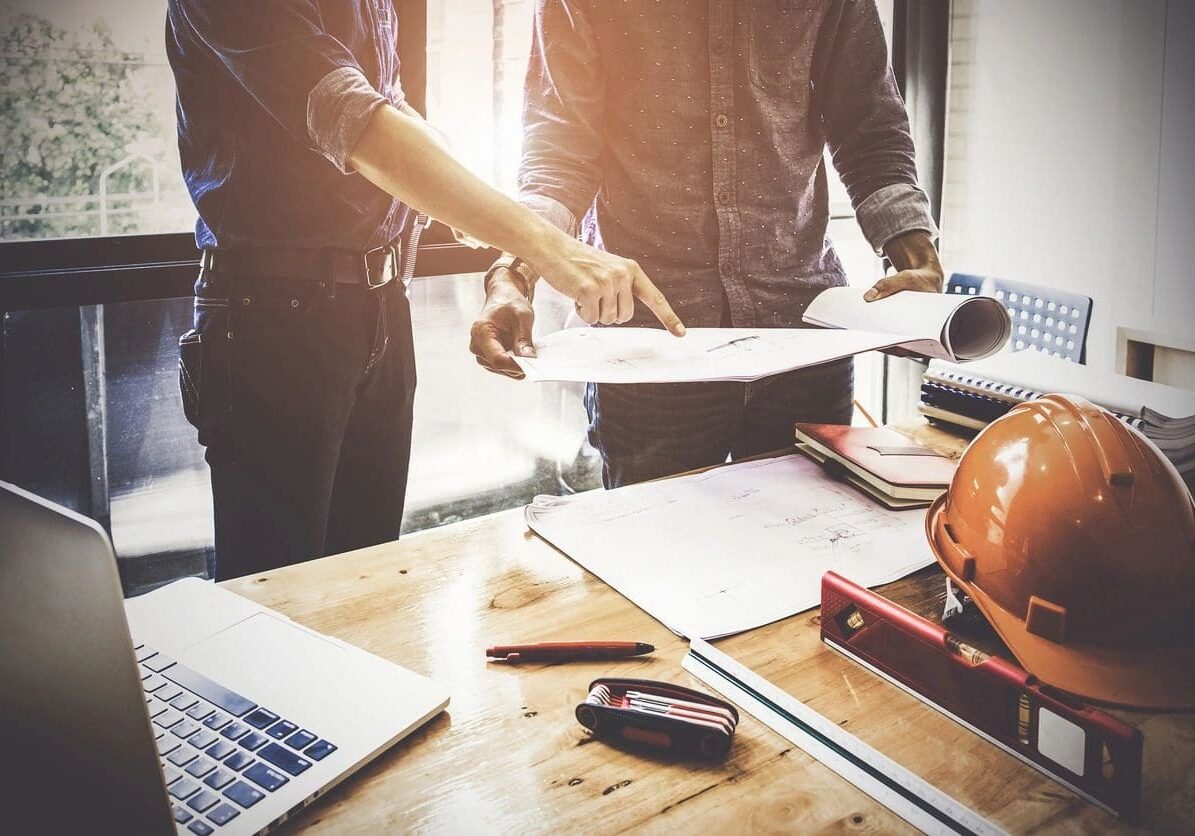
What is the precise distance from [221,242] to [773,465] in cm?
97

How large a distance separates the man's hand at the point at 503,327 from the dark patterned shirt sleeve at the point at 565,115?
8.5 inches

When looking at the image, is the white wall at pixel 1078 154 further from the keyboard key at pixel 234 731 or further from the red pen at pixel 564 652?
the keyboard key at pixel 234 731

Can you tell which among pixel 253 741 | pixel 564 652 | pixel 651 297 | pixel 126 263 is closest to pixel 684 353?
pixel 651 297

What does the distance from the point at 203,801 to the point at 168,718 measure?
0.36ft

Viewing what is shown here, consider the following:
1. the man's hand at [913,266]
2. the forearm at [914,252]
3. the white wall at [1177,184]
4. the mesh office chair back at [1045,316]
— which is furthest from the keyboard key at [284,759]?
the white wall at [1177,184]

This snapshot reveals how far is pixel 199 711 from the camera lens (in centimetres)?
69

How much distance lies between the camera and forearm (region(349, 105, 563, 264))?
1.11m

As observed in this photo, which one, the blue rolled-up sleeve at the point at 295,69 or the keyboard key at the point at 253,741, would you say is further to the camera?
the blue rolled-up sleeve at the point at 295,69

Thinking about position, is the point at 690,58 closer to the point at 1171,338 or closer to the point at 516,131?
the point at 516,131

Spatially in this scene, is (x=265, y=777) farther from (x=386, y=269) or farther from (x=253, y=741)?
(x=386, y=269)

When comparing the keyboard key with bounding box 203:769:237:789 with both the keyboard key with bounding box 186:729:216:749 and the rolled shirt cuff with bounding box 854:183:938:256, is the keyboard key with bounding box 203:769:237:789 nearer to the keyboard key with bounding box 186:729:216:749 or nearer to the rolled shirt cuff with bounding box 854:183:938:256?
the keyboard key with bounding box 186:729:216:749

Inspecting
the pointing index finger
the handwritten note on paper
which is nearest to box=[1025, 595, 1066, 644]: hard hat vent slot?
the handwritten note on paper

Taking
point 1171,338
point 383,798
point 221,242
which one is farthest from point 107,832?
point 1171,338

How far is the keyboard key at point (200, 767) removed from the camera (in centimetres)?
62
